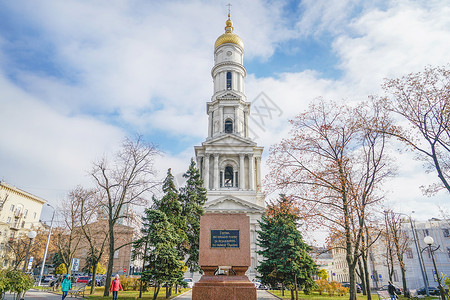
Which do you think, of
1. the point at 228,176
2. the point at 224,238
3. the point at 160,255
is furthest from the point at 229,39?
the point at 224,238

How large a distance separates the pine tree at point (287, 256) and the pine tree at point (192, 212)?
18.8 ft

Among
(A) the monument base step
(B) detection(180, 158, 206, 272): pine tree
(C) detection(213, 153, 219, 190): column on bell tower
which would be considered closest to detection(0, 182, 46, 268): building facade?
(C) detection(213, 153, 219, 190): column on bell tower

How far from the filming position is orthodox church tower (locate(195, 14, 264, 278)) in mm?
41094

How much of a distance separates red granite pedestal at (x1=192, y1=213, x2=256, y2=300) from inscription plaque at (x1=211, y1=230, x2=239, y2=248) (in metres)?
0.08

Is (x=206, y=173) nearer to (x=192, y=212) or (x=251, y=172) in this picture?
(x=251, y=172)

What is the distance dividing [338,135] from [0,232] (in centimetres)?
4761

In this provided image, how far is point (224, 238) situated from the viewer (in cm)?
1148

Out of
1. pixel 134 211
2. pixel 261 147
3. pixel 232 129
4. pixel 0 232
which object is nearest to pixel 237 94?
pixel 232 129

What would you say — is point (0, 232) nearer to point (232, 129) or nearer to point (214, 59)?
point (232, 129)

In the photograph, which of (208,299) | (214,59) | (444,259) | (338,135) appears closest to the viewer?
(208,299)

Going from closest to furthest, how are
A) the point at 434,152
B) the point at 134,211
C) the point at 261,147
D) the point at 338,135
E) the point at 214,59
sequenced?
the point at 434,152 → the point at 338,135 → the point at 134,211 → the point at 261,147 → the point at 214,59

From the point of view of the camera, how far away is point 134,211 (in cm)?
2200

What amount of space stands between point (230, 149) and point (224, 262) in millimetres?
34848

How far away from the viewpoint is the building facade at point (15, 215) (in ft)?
141
